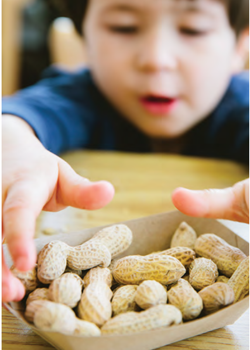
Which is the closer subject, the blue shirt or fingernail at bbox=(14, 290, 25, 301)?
fingernail at bbox=(14, 290, 25, 301)

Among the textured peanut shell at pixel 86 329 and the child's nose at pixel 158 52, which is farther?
the child's nose at pixel 158 52

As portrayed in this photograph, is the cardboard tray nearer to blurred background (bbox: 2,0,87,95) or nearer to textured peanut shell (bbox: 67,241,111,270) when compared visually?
textured peanut shell (bbox: 67,241,111,270)

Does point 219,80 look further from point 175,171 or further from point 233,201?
point 233,201

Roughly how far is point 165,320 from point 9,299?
129 millimetres

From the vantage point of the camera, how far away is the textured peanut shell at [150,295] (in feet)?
1.08

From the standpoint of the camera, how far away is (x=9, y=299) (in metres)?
0.30

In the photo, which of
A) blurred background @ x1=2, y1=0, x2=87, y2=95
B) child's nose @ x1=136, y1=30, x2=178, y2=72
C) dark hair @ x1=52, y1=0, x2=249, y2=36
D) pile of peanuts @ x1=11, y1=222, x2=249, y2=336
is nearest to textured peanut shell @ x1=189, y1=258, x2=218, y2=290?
pile of peanuts @ x1=11, y1=222, x2=249, y2=336

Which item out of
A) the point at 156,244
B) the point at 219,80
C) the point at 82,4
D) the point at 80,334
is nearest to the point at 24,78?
the point at 82,4

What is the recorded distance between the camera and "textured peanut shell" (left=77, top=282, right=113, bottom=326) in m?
0.32

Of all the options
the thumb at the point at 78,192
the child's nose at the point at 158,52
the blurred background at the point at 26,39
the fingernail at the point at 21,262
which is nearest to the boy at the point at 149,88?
the child's nose at the point at 158,52

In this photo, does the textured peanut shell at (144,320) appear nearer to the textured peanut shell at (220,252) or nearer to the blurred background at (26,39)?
the textured peanut shell at (220,252)

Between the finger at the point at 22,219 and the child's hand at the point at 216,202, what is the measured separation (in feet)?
0.43

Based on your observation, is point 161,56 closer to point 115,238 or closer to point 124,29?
point 124,29

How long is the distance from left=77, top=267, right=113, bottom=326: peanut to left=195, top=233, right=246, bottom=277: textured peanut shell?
12 centimetres
